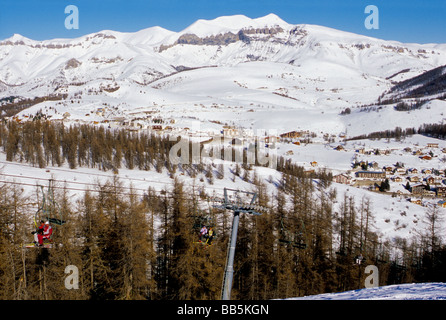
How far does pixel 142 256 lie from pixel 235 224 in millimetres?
A: 8159

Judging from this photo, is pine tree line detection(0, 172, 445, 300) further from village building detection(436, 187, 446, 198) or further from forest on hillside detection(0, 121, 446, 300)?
village building detection(436, 187, 446, 198)

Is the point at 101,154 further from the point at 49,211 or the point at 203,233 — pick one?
the point at 203,233

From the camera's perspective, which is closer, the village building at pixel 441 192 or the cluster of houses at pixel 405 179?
the village building at pixel 441 192

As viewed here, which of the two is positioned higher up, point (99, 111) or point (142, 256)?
point (99, 111)

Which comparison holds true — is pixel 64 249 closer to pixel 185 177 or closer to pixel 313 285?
pixel 313 285

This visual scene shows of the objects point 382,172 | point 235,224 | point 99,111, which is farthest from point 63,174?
point 99,111

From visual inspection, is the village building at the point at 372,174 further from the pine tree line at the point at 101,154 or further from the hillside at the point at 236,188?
the pine tree line at the point at 101,154

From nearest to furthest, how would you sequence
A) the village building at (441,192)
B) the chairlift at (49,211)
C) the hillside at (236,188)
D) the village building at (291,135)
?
the chairlift at (49,211) < the hillside at (236,188) < the village building at (441,192) < the village building at (291,135)

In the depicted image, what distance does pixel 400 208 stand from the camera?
4303 centimetres

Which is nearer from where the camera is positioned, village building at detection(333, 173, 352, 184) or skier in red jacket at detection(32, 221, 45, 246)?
skier in red jacket at detection(32, 221, 45, 246)

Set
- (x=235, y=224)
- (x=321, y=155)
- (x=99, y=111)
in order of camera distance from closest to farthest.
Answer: (x=235, y=224) < (x=321, y=155) < (x=99, y=111)

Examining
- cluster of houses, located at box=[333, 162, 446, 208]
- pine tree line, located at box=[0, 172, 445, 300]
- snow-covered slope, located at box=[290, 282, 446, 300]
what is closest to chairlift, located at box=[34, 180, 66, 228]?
pine tree line, located at box=[0, 172, 445, 300]

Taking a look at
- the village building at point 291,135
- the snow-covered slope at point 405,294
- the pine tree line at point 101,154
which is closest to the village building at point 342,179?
the pine tree line at point 101,154
